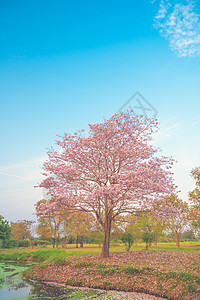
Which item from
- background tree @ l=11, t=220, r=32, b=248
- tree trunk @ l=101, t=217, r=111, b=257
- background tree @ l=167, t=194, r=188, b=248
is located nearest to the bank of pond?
tree trunk @ l=101, t=217, r=111, b=257

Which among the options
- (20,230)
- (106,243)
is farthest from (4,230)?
(106,243)

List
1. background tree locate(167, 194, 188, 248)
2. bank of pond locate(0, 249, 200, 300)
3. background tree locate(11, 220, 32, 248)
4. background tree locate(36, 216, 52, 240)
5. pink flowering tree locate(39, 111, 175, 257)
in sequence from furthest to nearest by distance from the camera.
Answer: background tree locate(11, 220, 32, 248) < background tree locate(36, 216, 52, 240) < background tree locate(167, 194, 188, 248) < pink flowering tree locate(39, 111, 175, 257) < bank of pond locate(0, 249, 200, 300)

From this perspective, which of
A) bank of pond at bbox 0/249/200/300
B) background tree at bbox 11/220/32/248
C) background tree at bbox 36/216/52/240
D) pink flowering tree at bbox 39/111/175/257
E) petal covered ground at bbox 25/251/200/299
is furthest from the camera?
background tree at bbox 11/220/32/248

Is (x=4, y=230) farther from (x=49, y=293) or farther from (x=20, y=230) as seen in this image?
(x=49, y=293)

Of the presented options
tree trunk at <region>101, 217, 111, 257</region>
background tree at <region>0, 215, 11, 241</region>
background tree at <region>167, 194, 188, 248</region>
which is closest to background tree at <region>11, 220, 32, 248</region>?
background tree at <region>0, 215, 11, 241</region>

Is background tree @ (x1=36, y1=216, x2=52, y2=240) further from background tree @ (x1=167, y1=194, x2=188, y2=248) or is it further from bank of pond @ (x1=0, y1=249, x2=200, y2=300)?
bank of pond @ (x1=0, y1=249, x2=200, y2=300)

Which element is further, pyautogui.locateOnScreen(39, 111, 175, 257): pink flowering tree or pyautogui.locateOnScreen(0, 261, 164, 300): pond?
pyautogui.locateOnScreen(39, 111, 175, 257): pink flowering tree

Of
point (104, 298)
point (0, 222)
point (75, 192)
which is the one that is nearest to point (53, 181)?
point (75, 192)

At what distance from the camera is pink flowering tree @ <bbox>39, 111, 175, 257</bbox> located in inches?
757

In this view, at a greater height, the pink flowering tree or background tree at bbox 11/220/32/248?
the pink flowering tree

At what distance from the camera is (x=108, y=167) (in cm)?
2119

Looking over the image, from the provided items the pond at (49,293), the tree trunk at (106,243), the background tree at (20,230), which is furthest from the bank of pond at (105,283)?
the background tree at (20,230)

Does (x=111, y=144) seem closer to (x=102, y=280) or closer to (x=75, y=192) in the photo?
(x=75, y=192)

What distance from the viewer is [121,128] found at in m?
20.6
